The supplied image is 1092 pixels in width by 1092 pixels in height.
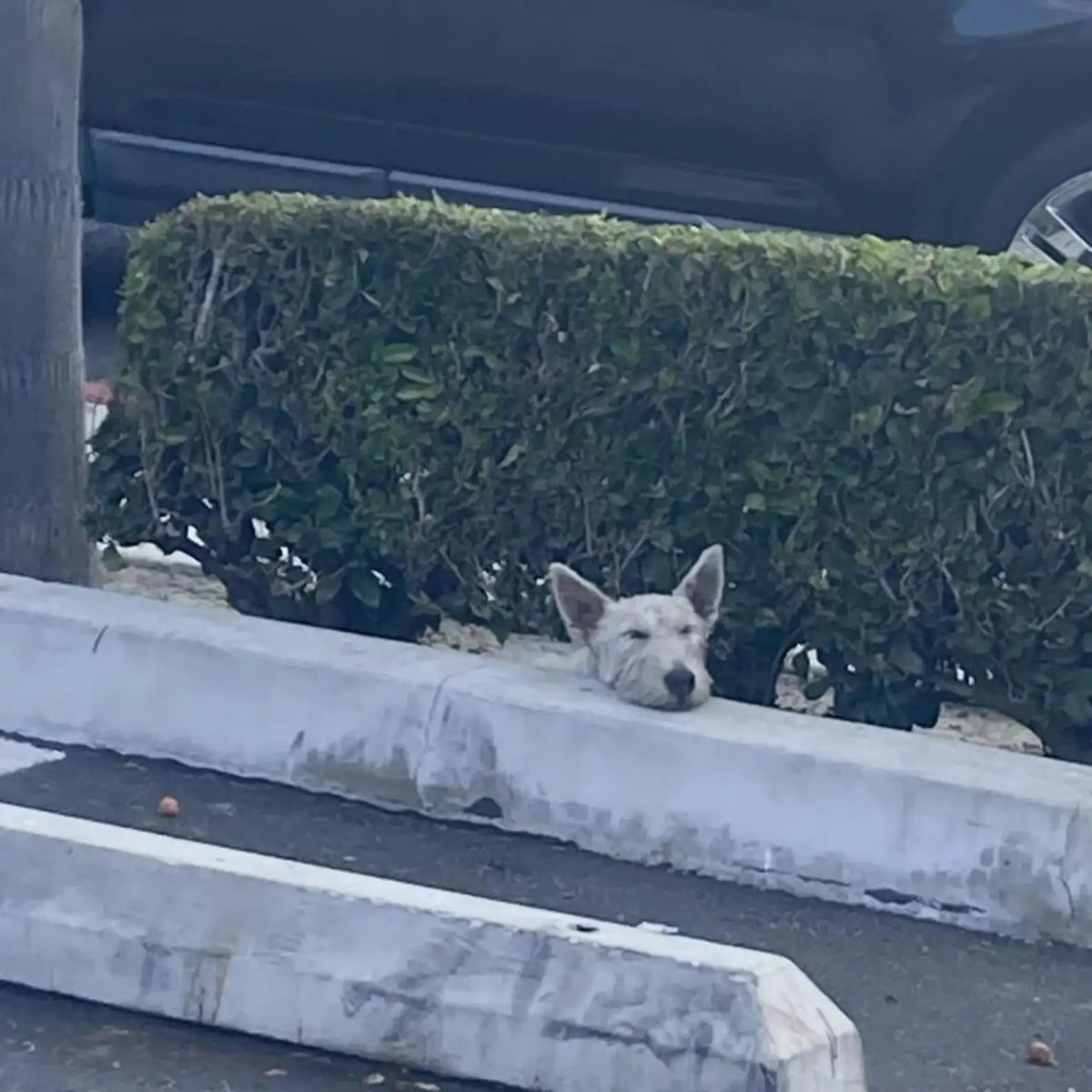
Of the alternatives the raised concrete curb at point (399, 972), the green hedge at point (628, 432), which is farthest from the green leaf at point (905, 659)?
the raised concrete curb at point (399, 972)

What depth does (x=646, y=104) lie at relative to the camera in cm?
896

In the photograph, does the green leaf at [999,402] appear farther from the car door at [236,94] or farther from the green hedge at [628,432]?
the car door at [236,94]

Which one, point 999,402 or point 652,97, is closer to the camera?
point 999,402

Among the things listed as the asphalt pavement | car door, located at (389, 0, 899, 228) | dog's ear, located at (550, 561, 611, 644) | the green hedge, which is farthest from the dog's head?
car door, located at (389, 0, 899, 228)

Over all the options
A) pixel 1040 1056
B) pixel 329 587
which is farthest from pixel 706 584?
pixel 1040 1056

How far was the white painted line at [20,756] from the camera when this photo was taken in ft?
20.5

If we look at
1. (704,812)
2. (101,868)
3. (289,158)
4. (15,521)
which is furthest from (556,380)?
(289,158)

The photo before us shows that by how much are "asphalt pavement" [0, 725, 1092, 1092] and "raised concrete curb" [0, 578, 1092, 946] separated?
0.22 ft

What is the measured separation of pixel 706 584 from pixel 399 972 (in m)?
1.94

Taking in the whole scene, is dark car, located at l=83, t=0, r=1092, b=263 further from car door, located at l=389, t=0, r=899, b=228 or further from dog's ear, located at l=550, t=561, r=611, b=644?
dog's ear, located at l=550, t=561, r=611, b=644

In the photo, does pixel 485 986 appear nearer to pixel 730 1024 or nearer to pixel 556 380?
pixel 730 1024

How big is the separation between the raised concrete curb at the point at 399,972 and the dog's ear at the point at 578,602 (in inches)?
67.1

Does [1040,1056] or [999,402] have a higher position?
[999,402]

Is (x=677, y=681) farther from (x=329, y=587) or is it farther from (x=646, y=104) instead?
(x=646, y=104)
